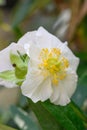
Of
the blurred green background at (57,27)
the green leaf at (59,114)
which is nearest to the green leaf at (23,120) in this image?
the blurred green background at (57,27)

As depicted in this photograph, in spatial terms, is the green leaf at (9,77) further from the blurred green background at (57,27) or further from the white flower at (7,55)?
the blurred green background at (57,27)

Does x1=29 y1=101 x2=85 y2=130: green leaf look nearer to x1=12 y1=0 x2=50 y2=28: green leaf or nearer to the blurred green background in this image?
the blurred green background

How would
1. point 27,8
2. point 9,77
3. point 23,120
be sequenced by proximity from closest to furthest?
point 9,77, point 23,120, point 27,8

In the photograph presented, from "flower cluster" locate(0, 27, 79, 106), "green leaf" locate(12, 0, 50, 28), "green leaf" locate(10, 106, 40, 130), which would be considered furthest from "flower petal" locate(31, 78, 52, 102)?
"green leaf" locate(12, 0, 50, 28)

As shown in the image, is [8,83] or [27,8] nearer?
[8,83]

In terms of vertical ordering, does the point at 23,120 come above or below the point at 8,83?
below

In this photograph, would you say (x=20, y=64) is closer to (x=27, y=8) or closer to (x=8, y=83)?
(x=8, y=83)

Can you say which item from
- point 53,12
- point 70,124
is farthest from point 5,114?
point 70,124

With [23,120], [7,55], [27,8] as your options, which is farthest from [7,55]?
[27,8]
